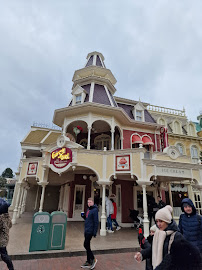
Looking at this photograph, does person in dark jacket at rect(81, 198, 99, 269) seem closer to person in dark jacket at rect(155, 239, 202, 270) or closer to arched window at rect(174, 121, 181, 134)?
person in dark jacket at rect(155, 239, 202, 270)

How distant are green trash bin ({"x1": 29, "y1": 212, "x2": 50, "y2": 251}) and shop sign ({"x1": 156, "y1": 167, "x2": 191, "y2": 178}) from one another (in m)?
7.03

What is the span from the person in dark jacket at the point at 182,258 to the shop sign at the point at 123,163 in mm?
8477

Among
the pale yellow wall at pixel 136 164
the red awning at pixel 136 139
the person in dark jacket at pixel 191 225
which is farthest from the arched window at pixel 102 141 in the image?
the person in dark jacket at pixel 191 225

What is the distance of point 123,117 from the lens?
557 inches

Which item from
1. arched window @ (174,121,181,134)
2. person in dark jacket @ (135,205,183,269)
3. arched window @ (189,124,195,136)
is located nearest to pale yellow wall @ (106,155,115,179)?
person in dark jacket @ (135,205,183,269)

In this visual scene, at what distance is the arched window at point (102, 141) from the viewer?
16047 millimetres

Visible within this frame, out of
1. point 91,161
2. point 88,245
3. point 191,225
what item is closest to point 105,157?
point 91,161

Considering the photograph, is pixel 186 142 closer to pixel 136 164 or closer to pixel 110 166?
pixel 136 164

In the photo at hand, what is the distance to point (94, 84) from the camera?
15891 millimetres

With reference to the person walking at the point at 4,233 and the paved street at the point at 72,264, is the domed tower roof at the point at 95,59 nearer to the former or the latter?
the person walking at the point at 4,233

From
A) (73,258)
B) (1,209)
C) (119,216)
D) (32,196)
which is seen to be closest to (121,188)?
(119,216)

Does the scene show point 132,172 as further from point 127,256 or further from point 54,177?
point 54,177

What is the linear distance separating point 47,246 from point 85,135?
11.2 meters

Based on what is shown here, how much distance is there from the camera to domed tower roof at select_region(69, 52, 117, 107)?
47.9 ft
